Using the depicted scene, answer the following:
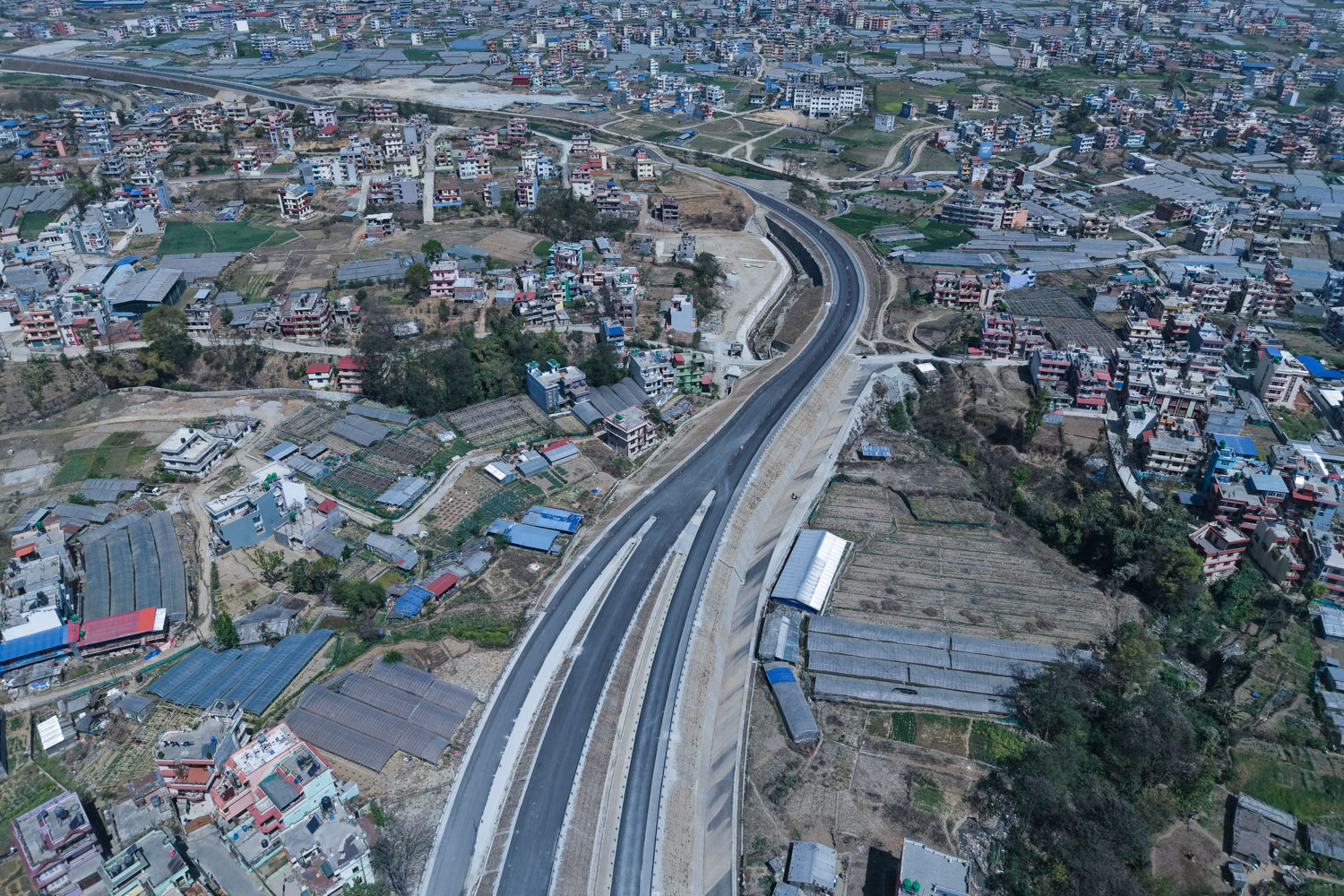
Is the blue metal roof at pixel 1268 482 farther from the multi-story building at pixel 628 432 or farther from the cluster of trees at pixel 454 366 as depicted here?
the cluster of trees at pixel 454 366

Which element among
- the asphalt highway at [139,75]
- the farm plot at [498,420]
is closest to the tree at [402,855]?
the farm plot at [498,420]

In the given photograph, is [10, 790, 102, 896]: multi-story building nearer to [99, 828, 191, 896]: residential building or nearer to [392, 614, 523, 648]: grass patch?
[99, 828, 191, 896]: residential building

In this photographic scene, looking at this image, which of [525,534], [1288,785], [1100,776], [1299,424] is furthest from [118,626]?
[1299,424]

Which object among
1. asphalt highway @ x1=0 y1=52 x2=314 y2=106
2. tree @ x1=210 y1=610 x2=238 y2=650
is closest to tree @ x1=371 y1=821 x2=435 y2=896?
tree @ x1=210 y1=610 x2=238 y2=650

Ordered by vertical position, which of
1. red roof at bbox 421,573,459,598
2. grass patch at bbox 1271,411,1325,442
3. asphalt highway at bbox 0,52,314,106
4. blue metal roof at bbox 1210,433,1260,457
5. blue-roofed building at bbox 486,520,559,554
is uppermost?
asphalt highway at bbox 0,52,314,106

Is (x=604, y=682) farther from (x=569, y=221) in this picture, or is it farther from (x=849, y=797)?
(x=569, y=221)
